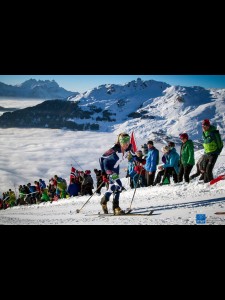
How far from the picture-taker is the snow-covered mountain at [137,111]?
5812 mm

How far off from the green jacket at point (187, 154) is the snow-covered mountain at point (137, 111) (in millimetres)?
115

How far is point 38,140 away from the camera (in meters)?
6.09

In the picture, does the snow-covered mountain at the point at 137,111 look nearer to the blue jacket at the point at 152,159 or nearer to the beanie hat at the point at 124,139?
the beanie hat at the point at 124,139

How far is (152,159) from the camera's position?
6.47m

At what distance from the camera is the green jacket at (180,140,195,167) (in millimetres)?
5906

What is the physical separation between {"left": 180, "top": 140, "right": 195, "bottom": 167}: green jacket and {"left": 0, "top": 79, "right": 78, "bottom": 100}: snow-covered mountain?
1.86 m

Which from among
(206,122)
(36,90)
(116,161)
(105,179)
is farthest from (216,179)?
(36,90)

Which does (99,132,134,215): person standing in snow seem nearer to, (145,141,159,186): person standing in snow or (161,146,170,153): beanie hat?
(145,141,159,186): person standing in snow

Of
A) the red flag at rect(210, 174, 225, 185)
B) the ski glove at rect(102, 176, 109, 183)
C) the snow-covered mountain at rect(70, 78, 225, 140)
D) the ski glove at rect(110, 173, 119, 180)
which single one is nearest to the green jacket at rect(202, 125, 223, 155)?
the snow-covered mountain at rect(70, 78, 225, 140)

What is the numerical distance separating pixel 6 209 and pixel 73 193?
1.33 meters

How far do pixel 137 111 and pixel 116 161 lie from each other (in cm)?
88

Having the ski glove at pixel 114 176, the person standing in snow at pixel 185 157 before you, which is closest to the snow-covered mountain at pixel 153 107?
the person standing in snow at pixel 185 157

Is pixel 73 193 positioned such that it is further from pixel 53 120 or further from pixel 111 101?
pixel 111 101
